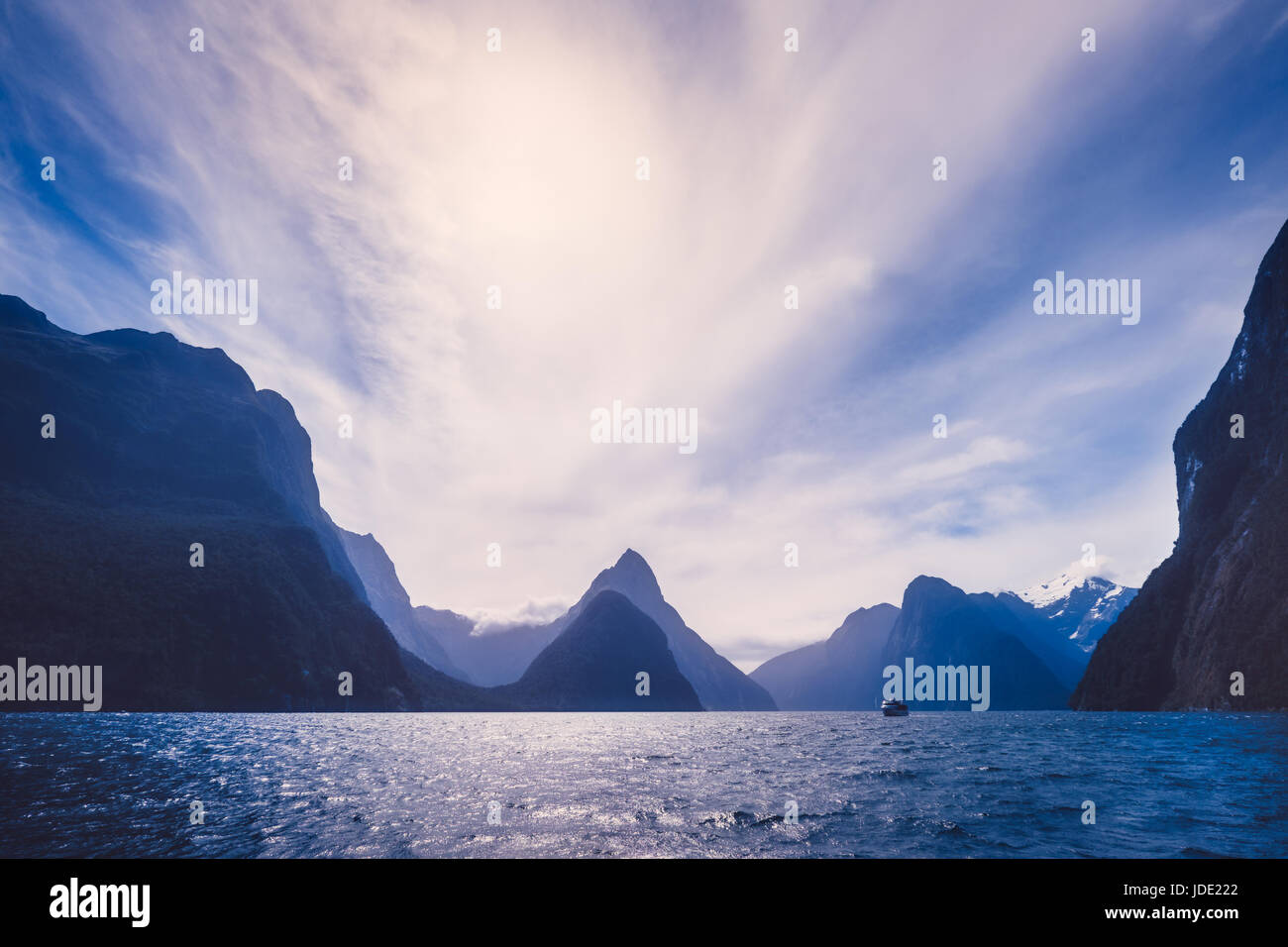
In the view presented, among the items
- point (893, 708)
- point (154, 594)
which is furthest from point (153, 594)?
point (893, 708)

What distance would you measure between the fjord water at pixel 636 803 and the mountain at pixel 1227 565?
3922 inches

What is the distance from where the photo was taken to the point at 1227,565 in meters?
128

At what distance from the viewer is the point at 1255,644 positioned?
115 meters

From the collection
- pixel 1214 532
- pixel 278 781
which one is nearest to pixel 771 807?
pixel 278 781

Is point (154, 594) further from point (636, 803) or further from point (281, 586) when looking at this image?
point (636, 803)

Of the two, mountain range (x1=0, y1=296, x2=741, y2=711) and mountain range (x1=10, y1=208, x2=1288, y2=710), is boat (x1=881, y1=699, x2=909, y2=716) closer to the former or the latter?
mountain range (x1=10, y1=208, x2=1288, y2=710)

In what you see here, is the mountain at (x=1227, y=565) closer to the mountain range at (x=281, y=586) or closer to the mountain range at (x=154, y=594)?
the mountain range at (x=281, y=586)

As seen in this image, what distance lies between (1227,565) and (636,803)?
166537 millimetres

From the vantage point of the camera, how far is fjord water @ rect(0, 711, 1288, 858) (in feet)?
63.1

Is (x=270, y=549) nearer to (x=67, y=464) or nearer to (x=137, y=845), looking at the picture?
(x=67, y=464)

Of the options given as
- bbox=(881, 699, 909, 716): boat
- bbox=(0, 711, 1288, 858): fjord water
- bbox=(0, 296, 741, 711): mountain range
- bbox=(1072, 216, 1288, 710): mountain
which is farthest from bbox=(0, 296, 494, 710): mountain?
bbox=(1072, 216, 1288, 710): mountain

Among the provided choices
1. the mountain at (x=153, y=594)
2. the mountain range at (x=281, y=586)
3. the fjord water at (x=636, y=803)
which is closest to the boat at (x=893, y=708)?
the mountain range at (x=281, y=586)
